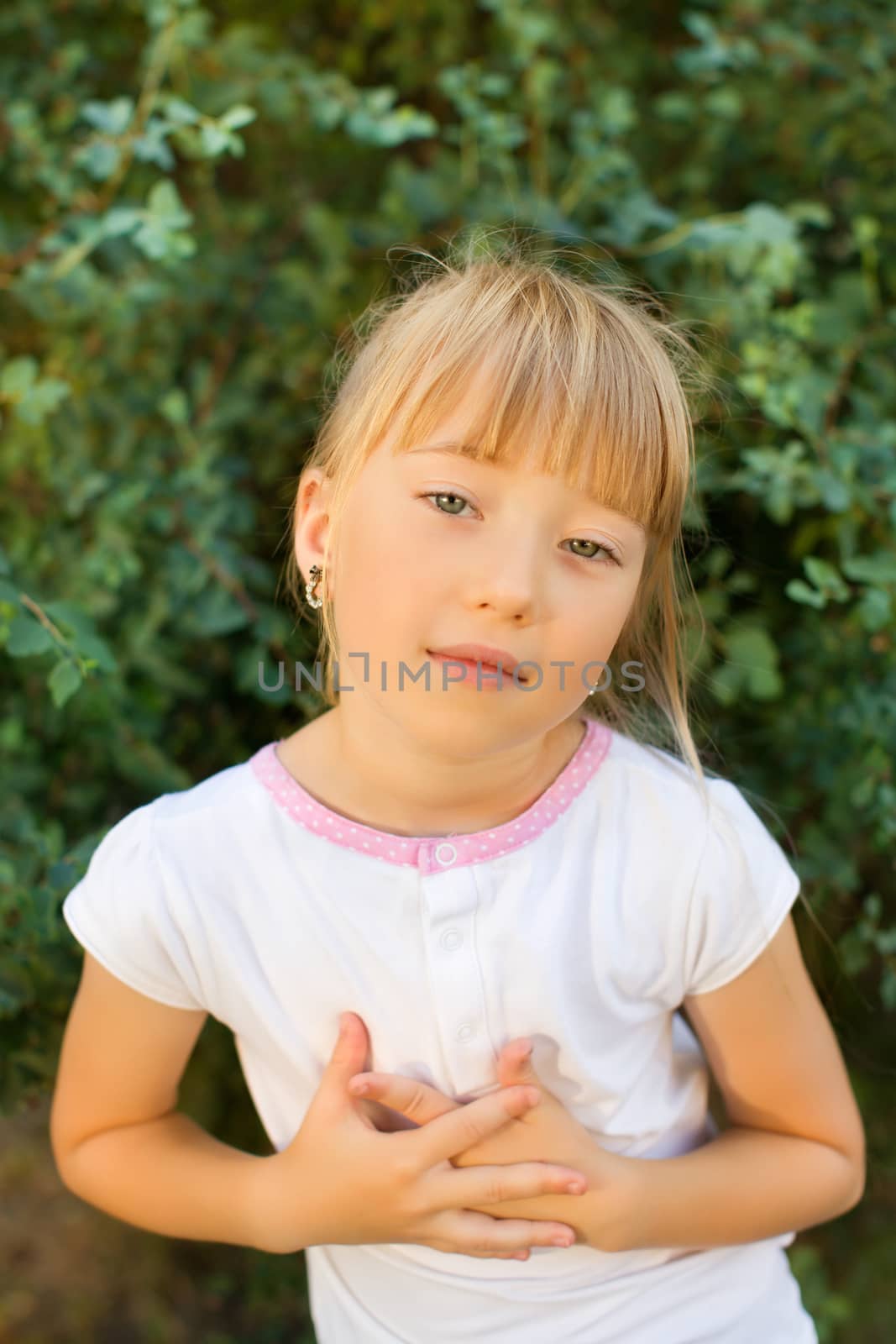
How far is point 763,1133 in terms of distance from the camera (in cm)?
135

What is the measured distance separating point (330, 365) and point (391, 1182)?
3.10ft

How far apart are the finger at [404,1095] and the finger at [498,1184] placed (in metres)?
0.06

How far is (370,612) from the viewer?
1106 millimetres

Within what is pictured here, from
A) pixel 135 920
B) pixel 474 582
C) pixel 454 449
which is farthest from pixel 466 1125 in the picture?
pixel 454 449

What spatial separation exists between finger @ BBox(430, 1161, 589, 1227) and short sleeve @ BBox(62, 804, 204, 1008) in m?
0.33

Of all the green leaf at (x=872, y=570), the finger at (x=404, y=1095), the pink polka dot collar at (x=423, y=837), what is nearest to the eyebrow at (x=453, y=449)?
the pink polka dot collar at (x=423, y=837)

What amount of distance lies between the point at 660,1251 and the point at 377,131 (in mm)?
1592

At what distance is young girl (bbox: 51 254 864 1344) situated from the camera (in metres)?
1.10

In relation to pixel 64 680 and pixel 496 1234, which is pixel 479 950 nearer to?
pixel 496 1234

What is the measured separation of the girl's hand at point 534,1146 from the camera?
3.95ft

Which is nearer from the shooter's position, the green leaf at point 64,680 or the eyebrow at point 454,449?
the eyebrow at point 454,449

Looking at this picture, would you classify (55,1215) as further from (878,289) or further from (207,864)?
(878,289)

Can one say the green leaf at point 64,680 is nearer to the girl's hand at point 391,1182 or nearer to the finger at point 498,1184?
the girl's hand at point 391,1182

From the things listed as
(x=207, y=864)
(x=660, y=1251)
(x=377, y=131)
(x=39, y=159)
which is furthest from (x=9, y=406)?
(x=660, y=1251)
